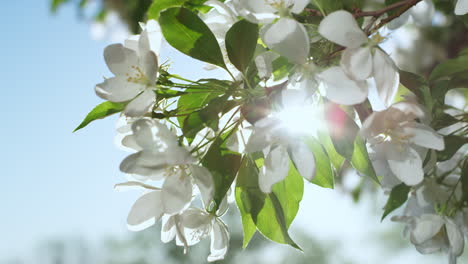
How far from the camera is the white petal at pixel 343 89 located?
0.44 metres

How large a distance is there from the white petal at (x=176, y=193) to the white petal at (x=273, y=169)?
70mm

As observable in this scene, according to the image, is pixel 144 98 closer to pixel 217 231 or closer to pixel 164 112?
pixel 164 112

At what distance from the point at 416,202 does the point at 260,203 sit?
39 cm

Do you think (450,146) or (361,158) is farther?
(450,146)

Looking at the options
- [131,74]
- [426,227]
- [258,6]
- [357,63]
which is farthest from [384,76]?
[426,227]

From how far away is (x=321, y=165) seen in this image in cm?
57

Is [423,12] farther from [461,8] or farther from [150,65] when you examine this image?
[150,65]

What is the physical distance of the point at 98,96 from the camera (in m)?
0.49

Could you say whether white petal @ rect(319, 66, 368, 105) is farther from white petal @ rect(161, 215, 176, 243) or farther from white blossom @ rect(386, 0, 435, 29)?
white blossom @ rect(386, 0, 435, 29)

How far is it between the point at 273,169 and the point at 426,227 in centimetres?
38

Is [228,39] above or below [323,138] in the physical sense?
above

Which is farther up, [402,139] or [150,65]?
[150,65]

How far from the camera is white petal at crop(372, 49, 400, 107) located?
46cm

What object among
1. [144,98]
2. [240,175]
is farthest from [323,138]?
[144,98]
